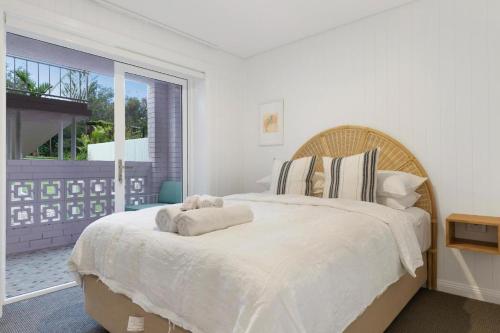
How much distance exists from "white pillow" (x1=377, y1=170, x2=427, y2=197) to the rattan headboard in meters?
0.15

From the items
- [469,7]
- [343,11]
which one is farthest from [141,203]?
[469,7]

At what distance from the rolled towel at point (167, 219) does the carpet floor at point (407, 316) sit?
968 millimetres

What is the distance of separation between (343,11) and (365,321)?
263 centimetres

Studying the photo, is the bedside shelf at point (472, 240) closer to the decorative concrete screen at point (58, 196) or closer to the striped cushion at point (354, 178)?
the striped cushion at point (354, 178)

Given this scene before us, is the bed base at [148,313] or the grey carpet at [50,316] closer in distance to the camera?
the bed base at [148,313]

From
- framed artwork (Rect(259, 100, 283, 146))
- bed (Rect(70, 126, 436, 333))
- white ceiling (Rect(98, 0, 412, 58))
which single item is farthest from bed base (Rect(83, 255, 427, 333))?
white ceiling (Rect(98, 0, 412, 58))

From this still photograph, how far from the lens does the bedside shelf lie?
7.00 ft

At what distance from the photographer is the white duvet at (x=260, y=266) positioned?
3.50 ft

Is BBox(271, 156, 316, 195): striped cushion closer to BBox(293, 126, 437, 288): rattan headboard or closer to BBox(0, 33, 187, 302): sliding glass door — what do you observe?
BBox(293, 126, 437, 288): rattan headboard

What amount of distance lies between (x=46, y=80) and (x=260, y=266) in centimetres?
463

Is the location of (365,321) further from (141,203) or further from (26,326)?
(141,203)

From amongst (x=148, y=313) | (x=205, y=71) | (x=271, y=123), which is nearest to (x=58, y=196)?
(x=205, y=71)

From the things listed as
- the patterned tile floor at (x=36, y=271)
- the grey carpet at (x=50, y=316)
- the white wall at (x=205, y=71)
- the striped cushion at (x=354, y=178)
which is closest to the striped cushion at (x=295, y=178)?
the striped cushion at (x=354, y=178)

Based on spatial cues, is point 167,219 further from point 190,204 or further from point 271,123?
point 271,123
